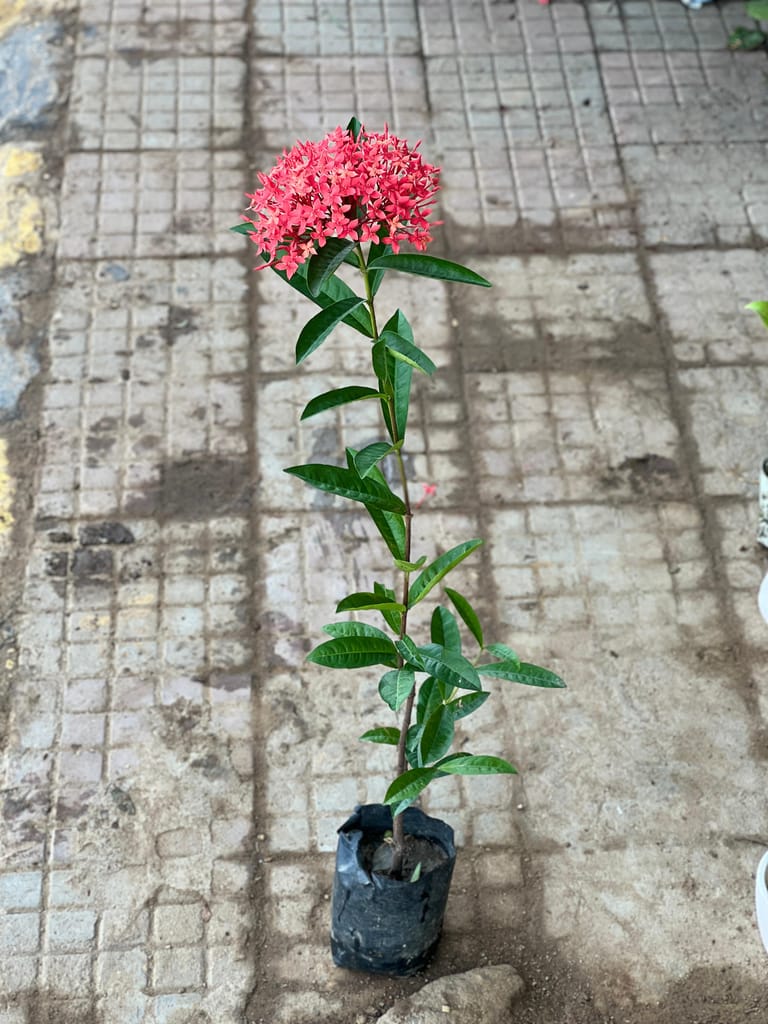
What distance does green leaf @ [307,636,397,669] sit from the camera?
8.93 ft

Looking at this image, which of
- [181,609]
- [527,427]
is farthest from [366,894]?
[527,427]

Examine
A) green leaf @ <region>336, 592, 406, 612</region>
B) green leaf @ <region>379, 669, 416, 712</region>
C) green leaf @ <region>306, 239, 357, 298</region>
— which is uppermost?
green leaf @ <region>306, 239, 357, 298</region>

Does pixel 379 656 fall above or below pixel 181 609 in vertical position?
above

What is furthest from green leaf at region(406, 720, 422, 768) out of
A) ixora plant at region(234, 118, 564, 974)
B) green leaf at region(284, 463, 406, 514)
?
green leaf at region(284, 463, 406, 514)

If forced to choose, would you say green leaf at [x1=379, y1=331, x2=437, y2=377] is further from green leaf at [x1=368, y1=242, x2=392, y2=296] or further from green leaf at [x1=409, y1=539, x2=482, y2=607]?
green leaf at [x1=409, y1=539, x2=482, y2=607]

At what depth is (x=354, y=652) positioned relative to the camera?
9.05 ft

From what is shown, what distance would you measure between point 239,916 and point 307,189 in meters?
2.03

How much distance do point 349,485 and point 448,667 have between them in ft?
1.47

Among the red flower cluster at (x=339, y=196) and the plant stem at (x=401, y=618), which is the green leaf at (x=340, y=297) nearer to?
the plant stem at (x=401, y=618)

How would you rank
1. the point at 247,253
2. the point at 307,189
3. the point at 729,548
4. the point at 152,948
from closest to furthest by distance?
1. the point at 307,189
2. the point at 152,948
3. the point at 729,548
4. the point at 247,253

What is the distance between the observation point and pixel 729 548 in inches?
169

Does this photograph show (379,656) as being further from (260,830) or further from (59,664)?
(59,664)

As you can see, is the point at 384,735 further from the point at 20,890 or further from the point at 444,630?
the point at 20,890

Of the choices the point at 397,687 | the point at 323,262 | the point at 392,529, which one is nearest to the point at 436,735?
the point at 397,687
